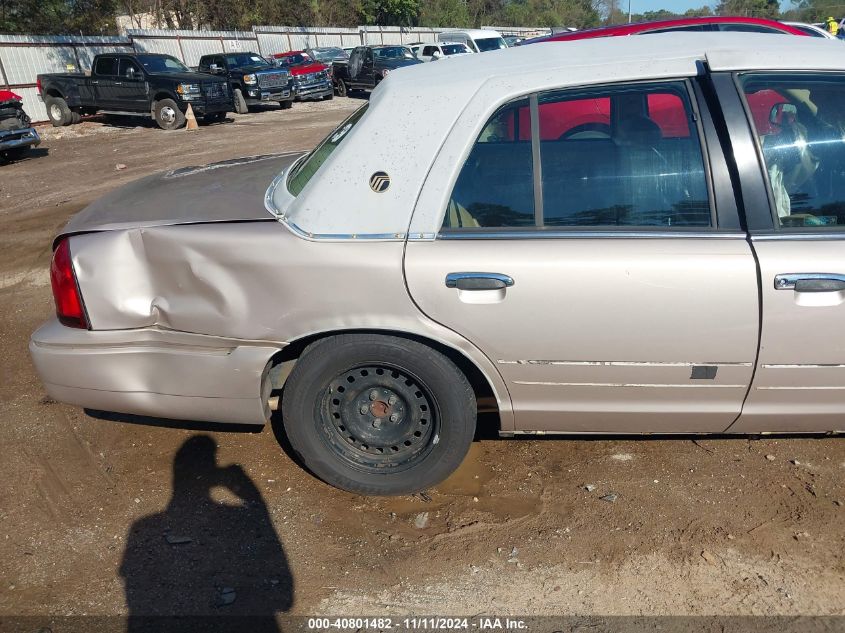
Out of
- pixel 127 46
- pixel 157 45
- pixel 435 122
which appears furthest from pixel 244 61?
pixel 435 122

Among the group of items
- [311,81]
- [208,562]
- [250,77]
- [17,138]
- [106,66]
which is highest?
[106,66]

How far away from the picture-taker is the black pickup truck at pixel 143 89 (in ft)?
56.0

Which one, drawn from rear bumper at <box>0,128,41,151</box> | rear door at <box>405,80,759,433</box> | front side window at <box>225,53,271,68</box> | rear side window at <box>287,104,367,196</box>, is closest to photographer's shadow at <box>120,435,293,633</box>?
rear door at <box>405,80,759,433</box>

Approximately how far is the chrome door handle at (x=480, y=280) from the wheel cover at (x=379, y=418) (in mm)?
452

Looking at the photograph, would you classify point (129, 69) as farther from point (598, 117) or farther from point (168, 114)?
point (598, 117)

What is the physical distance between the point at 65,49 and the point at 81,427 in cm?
2213

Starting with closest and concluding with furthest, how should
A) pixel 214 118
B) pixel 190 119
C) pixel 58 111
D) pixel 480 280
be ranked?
pixel 480 280 → pixel 190 119 → pixel 58 111 → pixel 214 118

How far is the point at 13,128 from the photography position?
1248 centimetres

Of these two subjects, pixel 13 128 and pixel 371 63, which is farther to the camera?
pixel 371 63

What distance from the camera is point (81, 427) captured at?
3.66 metres

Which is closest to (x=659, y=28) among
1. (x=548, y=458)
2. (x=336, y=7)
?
(x=548, y=458)

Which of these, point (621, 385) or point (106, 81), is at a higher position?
point (621, 385)

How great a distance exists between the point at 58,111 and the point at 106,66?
2.15 metres

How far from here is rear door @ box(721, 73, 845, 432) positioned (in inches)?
98.8
